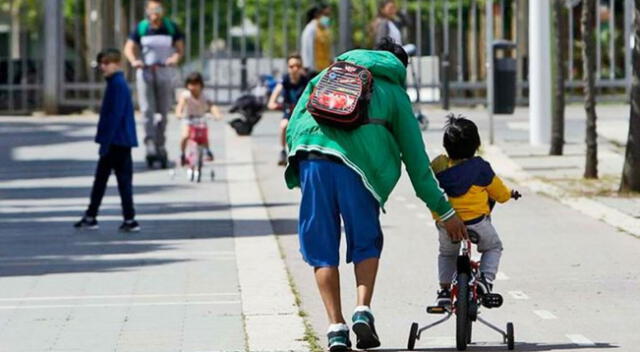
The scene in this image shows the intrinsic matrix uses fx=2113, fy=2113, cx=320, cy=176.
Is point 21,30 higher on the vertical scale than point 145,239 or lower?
higher

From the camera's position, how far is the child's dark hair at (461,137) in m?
10.6

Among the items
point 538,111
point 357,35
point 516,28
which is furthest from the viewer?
point 357,35

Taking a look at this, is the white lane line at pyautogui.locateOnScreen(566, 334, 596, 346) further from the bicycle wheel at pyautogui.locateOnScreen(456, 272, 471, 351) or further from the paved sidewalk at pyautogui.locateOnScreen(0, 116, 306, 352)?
the paved sidewalk at pyautogui.locateOnScreen(0, 116, 306, 352)

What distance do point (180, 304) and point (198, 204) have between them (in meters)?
7.73

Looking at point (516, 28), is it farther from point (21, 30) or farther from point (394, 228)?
point (394, 228)

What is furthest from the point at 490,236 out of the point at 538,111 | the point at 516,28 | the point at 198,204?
the point at 516,28

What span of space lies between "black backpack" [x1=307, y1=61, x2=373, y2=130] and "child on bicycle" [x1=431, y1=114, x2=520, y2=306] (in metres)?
0.58

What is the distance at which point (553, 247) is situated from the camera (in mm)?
15773

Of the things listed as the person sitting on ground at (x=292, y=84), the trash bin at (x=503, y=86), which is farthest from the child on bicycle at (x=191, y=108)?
the trash bin at (x=503, y=86)

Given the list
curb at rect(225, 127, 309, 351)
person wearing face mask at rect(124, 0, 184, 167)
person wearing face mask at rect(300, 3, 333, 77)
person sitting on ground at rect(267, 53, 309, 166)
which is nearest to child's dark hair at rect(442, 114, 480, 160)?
curb at rect(225, 127, 309, 351)

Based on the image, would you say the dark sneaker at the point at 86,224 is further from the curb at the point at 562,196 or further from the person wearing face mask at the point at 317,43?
the person wearing face mask at the point at 317,43

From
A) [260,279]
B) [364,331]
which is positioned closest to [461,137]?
[364,331]

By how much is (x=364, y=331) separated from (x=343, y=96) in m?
1.13

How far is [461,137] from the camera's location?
10.6 m
